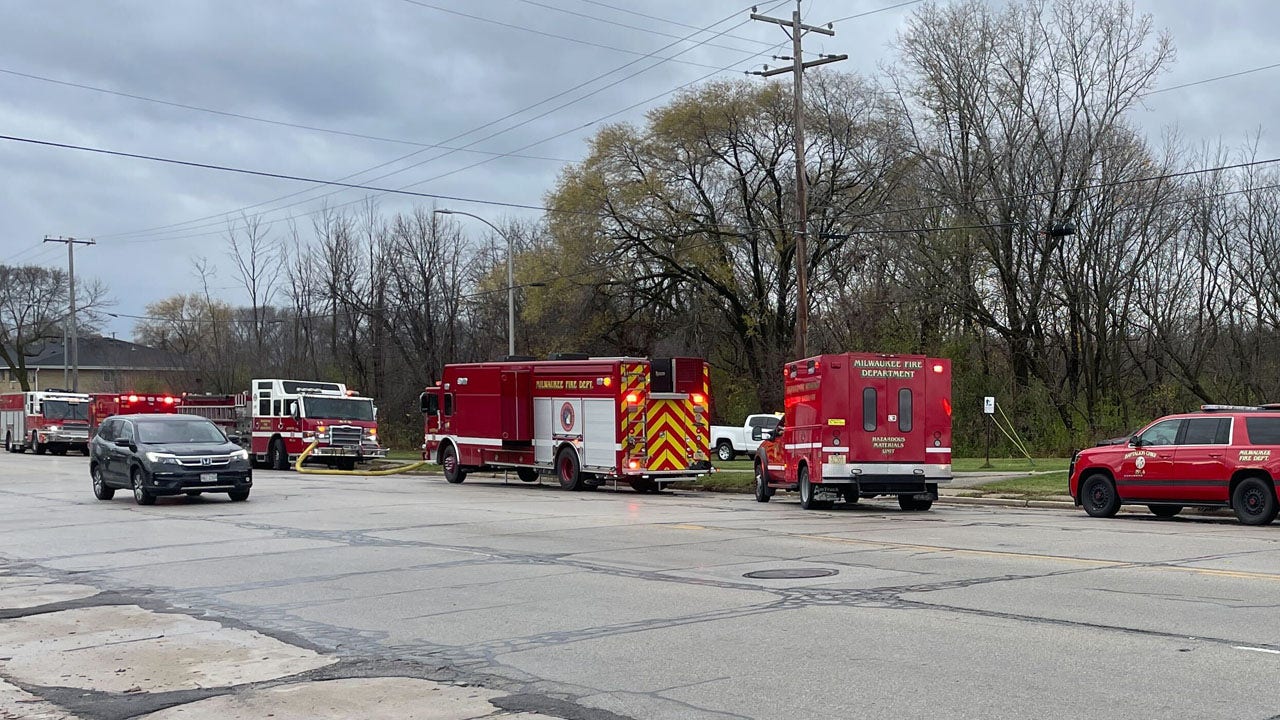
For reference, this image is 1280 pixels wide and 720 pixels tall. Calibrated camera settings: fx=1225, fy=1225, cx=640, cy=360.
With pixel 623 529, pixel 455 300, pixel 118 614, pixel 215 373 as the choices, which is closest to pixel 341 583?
pixel 118 614

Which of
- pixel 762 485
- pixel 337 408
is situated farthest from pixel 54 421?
pixel 762 485

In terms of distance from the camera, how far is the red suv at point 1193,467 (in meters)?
18.0

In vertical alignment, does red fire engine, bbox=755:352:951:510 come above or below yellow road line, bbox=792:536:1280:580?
above

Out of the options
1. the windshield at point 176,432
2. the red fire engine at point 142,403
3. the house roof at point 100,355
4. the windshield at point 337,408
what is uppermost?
the house roof at point 100,355

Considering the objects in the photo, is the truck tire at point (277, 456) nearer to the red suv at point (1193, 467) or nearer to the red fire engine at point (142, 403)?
the red fire engine at point (142, 403)

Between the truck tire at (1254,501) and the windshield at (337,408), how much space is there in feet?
96.4

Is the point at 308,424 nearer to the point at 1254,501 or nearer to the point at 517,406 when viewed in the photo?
the point at 517,406

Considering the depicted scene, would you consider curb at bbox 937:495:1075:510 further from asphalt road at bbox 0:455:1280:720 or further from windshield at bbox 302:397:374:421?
windshield at bbox 302:397:374:421

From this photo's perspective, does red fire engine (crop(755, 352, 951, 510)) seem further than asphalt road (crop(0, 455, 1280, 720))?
Yes

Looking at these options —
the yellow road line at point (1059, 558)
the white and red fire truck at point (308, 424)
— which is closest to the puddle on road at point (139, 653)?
the yellow road line at point (1059, 558)

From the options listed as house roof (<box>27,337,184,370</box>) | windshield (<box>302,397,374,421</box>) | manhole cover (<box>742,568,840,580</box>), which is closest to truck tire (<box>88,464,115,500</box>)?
windshield (<box>302,397,374,421</box>)

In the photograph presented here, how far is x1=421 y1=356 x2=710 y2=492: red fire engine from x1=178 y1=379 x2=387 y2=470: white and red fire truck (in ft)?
31.4

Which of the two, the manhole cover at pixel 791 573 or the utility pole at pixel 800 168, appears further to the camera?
the utility pole at pixel 800 168

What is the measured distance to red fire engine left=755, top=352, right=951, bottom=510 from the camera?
21531mm
